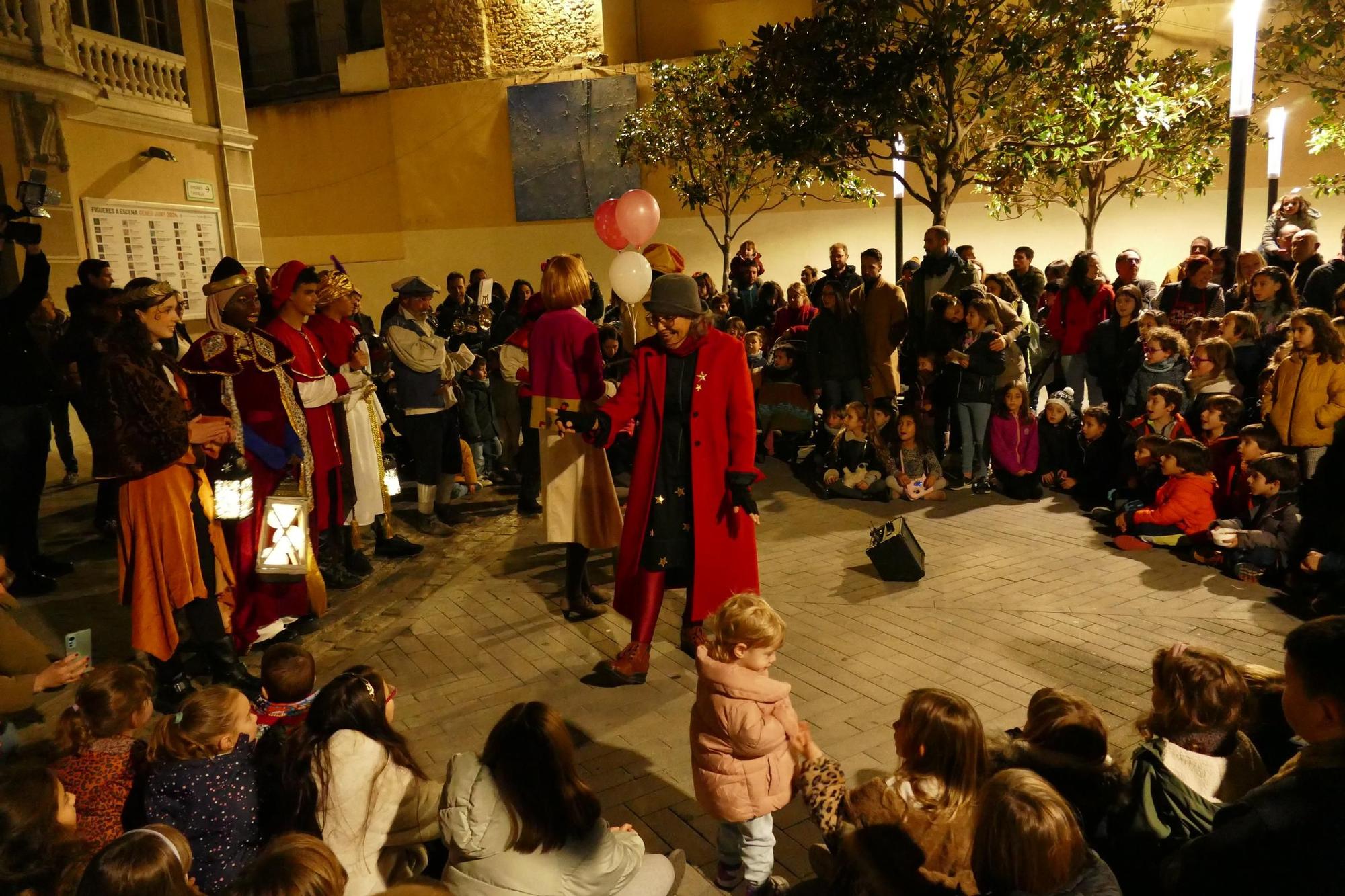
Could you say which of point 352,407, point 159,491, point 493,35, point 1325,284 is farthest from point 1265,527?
point 493,35

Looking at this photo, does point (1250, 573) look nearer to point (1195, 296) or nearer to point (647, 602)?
point (1195, 296)

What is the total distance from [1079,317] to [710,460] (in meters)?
6.65

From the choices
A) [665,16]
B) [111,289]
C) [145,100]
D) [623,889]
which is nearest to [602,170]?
[665,16]

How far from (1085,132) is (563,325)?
256 inches

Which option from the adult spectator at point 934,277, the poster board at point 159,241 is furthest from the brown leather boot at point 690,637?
the poster board at point 159,241

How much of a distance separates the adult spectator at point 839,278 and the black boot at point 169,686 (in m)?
6.82

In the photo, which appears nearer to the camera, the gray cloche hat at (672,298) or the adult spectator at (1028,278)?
the gray cloche hat at (672,298)

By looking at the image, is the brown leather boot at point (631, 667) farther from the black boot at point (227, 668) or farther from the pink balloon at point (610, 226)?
the pink balloon at point (610, 226)

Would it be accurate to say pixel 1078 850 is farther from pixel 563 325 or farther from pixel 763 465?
pixel 763 465

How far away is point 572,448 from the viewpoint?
20.0 feet

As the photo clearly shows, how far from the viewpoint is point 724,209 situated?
691 inches

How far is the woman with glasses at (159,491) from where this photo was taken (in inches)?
182

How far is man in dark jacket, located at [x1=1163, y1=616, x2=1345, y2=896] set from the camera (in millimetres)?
2098

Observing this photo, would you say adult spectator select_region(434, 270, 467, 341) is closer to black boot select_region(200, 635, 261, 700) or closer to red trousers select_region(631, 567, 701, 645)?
black boot select_region(200, 635, 261, 700)
